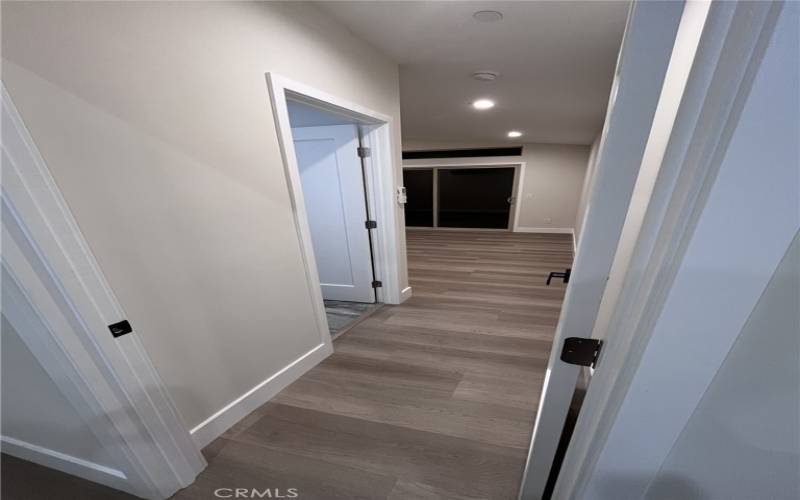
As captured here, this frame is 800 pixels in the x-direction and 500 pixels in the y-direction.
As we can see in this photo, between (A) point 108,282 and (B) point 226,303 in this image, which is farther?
(B) point 226,303

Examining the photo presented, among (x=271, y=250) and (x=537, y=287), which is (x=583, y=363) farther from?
(x=537, y=287)

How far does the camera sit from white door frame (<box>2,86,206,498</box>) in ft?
2.48

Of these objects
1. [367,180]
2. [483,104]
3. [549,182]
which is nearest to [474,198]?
[549,182]

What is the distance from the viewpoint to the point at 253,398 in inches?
63.0

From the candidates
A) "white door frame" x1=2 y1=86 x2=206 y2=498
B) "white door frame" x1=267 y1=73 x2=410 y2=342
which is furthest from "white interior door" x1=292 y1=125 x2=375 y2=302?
"white door frame" x1=2 y1=86 x2=206 y2=498

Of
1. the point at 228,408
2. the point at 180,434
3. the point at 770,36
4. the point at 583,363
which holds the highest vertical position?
the point at 770,36

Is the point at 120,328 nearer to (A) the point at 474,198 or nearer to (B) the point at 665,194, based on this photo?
(B) the point at 665,194

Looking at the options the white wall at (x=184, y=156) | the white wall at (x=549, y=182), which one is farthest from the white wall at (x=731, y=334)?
the white wall at (x=549, y=182)

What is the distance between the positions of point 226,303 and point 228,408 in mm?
625

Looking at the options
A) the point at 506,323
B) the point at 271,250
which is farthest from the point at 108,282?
the point at 506,323

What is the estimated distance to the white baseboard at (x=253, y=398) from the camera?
4.53ft

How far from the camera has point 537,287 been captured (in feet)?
11.2

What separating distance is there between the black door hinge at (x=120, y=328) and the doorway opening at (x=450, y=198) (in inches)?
265

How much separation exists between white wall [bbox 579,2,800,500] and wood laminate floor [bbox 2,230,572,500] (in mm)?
993
